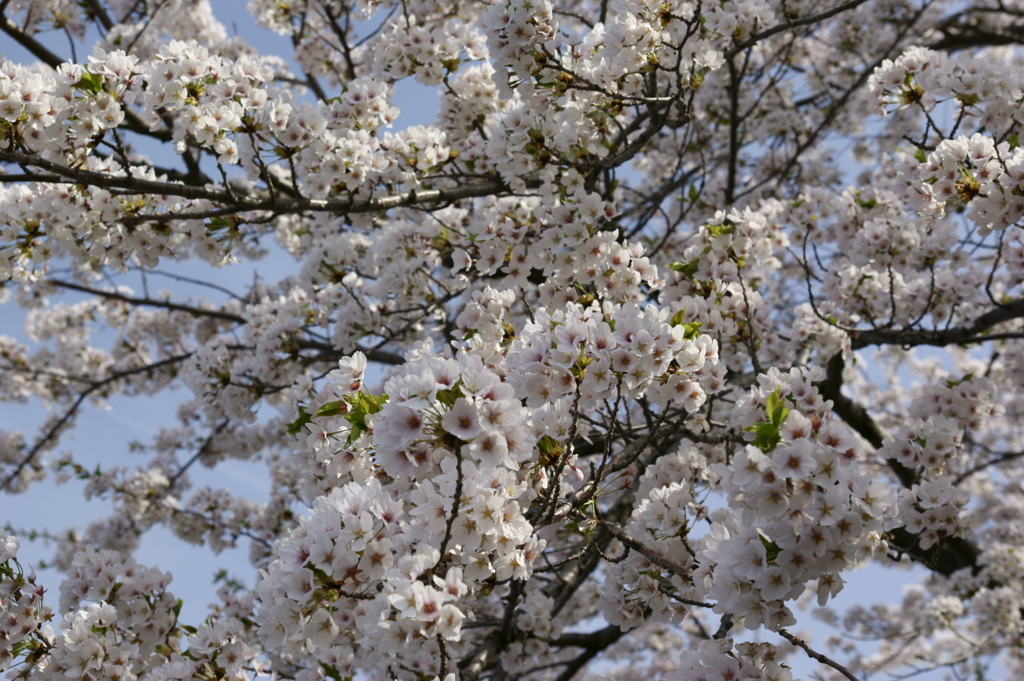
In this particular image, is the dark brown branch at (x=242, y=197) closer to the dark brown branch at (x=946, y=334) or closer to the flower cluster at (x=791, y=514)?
the flower cluster at (x=791, y=514)

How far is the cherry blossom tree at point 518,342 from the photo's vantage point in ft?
6.47

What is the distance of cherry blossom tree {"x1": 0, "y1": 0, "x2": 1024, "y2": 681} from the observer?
6.47ft

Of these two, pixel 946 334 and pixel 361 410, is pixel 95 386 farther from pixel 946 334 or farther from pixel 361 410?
pixel 946 334

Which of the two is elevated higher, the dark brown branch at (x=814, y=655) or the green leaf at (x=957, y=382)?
the green leaf at (x=957, y=382)

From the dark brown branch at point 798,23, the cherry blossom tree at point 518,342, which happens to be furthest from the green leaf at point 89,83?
the dark brown branch at point 798,23

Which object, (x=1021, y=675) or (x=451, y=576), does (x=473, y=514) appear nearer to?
(x=451, y=576)

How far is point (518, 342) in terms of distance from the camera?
243 cm

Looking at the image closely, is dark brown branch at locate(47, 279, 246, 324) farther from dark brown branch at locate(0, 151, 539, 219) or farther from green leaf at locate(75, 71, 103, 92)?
green leaf at locate(75, 71, 103, 92)

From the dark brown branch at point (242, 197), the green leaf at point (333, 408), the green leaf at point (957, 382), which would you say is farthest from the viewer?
the green leaf at point (957, 382)

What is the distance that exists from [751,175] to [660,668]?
778 centimetres

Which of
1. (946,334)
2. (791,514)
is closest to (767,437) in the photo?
(791,514)

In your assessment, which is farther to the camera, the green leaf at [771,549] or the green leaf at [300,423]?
the green leaf at [300,423]

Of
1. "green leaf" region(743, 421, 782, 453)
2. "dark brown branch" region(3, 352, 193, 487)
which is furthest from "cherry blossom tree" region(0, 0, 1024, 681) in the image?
"dark brown branch" region(3, 352, 193, 487)

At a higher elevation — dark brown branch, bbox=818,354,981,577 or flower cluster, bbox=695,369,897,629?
dark brown branch, bbox=818,354,981,577
